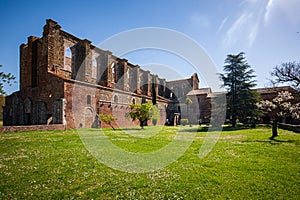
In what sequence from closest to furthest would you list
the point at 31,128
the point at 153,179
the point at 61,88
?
the point at 153,179 < the point at 31,128 < the point at 61,88

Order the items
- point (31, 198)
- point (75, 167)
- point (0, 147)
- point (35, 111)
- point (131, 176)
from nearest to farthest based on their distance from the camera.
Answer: point (31, 198) → point (131, 176) → point (75, 167) → point (0, 147) → point (35, 111)

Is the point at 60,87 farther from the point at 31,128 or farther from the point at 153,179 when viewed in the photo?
the point at 153,179

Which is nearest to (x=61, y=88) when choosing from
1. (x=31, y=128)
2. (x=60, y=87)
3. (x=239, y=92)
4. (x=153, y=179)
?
(x=60, y=87)

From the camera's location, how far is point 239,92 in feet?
90.8

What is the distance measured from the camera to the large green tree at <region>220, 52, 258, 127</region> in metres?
26.4

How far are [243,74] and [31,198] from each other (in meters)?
31.2

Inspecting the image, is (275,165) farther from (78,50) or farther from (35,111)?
(78,50)

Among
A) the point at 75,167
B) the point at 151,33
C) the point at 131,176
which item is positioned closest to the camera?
the point at 131,176

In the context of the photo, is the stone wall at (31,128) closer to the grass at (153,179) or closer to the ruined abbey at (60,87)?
the ruined abbey at (60,87)

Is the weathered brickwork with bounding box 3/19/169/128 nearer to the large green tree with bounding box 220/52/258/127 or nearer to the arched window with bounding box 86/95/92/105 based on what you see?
the arched window with bounding box 86/95/92/105

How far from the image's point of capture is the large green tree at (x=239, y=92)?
26425 millimetres

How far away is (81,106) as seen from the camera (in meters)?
23.6

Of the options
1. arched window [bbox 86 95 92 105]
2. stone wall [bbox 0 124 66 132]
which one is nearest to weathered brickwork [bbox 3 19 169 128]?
arched window [bbox 86 95 92 105]

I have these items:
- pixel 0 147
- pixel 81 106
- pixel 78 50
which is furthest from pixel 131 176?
pixel 78 50
